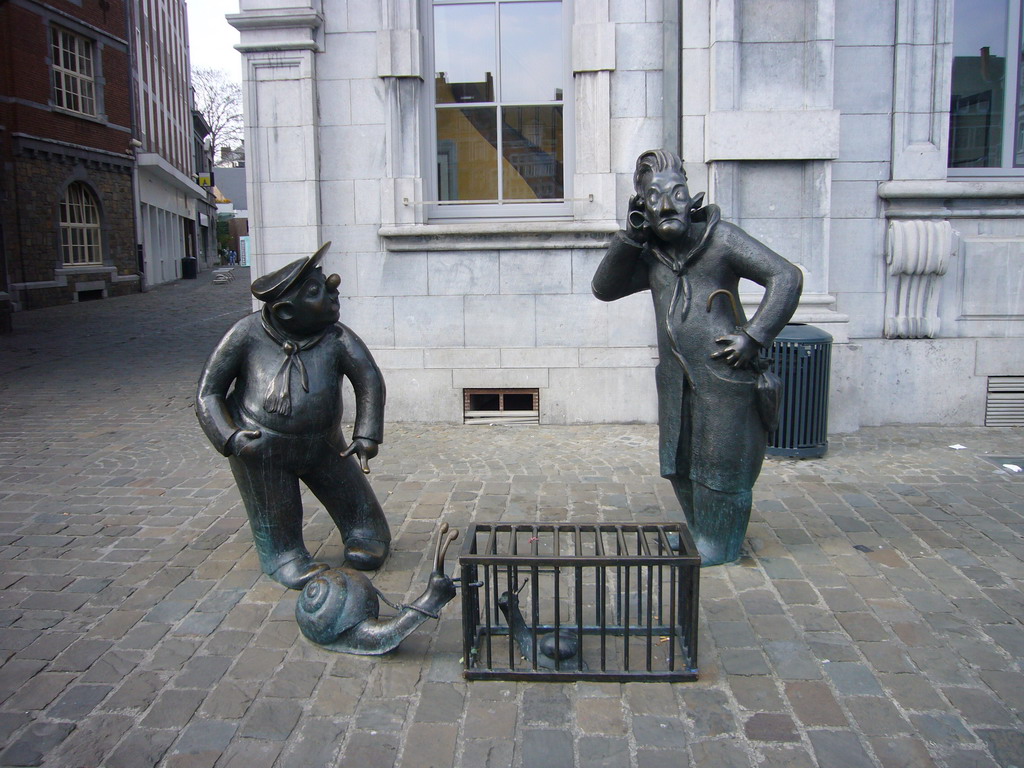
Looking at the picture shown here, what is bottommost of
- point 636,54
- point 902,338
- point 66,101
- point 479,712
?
point 479,712

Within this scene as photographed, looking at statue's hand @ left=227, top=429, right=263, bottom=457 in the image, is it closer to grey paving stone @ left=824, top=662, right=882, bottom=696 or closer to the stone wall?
grey paving stone @ left=824, top=662, right=882, bottom=696

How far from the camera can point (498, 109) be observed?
7.86 m

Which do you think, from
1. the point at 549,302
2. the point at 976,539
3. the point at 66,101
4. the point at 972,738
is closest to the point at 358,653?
the point at 972,738

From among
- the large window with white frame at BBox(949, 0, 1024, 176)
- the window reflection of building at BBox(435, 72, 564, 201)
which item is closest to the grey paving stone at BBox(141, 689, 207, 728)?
the window reflection of building at BBox(435, 72, 564, 201)

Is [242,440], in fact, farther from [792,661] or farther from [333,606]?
[792,661]

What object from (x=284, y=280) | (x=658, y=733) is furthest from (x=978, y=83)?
(x=658, y=733)

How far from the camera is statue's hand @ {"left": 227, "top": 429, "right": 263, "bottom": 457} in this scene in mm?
3859

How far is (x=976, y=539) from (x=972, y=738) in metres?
2.11

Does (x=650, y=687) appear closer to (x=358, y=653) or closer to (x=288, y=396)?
(x=358, y=653)

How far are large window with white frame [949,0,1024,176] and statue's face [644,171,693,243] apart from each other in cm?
477

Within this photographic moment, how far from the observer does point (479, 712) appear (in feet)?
10.0

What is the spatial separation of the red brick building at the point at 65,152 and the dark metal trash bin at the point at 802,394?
55.0 ft

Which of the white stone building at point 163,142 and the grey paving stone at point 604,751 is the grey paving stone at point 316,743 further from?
the white stone building at point 163,142

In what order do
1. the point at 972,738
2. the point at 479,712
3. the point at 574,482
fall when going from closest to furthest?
the point at 972,738
the point at 479,712
the point at 574,482
